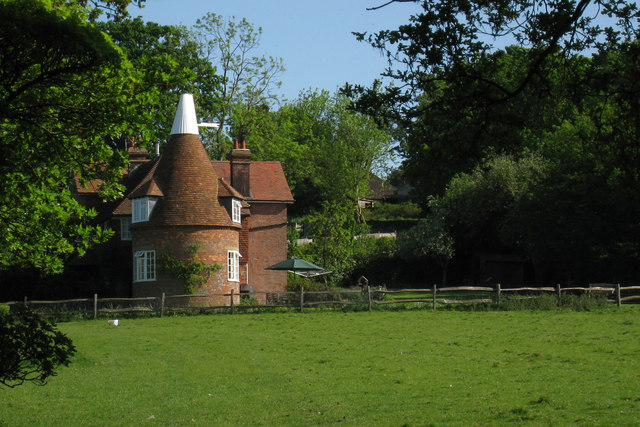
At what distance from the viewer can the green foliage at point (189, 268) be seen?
37062 millimetres

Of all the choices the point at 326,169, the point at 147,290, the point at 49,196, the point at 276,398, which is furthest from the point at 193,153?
the point at 326,169

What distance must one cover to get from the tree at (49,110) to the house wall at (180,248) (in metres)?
18.8

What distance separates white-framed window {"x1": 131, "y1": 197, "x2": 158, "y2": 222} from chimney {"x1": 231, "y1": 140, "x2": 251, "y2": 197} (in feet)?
27.6

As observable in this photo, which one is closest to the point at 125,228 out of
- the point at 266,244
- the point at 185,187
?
the point at 185,187

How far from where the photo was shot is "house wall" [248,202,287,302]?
4759 cm

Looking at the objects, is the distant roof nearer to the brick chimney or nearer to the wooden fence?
the brick chimney

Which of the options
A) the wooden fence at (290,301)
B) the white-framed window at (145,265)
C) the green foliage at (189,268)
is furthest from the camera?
the white-framed window at (145,265)

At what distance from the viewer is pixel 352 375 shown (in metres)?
Result: 18.3

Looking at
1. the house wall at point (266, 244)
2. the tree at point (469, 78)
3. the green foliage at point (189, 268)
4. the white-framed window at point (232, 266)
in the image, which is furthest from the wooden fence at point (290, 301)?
the tree at point (469, 78)

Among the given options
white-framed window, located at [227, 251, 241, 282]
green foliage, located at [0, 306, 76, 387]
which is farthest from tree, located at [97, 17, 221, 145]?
green foliage, located at [0, 306, 76, 387]

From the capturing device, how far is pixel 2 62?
10.8m

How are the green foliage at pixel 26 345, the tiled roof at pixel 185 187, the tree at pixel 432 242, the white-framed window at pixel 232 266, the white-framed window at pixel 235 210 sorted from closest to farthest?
the green foliage at pixel 26 345
the tiled roof at pixel 185 187
the white-framed window at pixel 232 266
the white-framed window at pixel 235 210
the tree at pixel 432 242

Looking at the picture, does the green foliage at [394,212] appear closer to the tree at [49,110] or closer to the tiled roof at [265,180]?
the tiled roof at [265,180]

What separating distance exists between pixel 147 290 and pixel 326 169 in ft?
121
